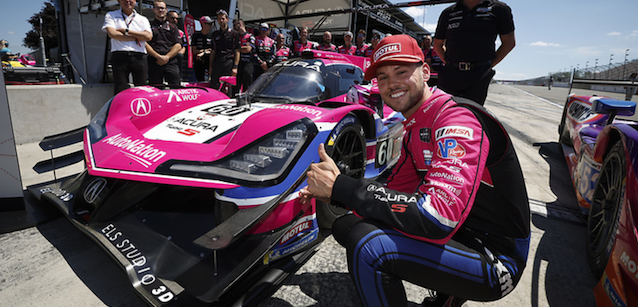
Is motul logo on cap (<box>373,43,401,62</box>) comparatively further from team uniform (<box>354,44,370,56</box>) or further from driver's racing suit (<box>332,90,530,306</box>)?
team uniform (<box>354,44,370,56</box>)

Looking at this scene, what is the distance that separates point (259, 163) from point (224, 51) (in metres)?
4.79

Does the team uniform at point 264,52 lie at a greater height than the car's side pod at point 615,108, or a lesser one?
greater

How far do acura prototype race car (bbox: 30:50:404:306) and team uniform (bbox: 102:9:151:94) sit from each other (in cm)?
205

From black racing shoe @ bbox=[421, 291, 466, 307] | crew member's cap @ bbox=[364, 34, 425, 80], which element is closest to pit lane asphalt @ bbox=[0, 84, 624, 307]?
black racing shoe @ bbox=[421, 291, 466, 307]

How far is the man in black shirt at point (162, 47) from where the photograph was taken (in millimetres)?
4909

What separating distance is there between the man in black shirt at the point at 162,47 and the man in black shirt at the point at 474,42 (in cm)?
392

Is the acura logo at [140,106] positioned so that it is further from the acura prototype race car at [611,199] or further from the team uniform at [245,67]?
the team uniform at [245,67]

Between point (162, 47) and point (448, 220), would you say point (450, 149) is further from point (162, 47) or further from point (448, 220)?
point (162, 47)

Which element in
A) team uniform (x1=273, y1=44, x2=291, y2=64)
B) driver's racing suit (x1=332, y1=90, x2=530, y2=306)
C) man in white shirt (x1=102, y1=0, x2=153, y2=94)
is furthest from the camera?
team uniform (x1=273, y1=44, x2=291, y2=64)

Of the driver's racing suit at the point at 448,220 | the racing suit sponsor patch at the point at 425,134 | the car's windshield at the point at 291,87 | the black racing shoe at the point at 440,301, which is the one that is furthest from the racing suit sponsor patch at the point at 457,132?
the car's windshield at the point at 291,87

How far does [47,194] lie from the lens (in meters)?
2.29

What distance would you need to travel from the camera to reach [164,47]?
16.5ft

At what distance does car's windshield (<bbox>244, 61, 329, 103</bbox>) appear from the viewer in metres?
2.90

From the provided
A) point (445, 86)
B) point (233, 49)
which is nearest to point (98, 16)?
point (233, 49)
